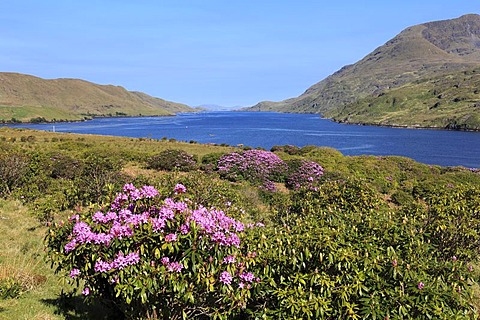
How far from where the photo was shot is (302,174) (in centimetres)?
3384

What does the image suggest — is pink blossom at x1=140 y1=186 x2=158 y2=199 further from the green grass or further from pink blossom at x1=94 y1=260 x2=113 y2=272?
the green grass

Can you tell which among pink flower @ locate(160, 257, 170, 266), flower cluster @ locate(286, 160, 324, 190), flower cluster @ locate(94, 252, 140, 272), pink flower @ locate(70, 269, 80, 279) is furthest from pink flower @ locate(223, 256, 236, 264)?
flower cluster @ locate(286, 160, 324, 190)

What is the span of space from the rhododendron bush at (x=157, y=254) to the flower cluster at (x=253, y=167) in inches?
1033

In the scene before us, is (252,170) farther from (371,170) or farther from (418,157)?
(418,157)

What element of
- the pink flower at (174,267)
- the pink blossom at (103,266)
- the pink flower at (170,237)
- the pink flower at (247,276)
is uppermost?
the pink flower at (170,237)

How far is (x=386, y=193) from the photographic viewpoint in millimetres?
33469

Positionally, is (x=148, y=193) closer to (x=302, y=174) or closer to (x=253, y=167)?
(x=253, y=167)

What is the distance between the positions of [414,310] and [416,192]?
94.6 ft

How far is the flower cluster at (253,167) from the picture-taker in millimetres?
33688

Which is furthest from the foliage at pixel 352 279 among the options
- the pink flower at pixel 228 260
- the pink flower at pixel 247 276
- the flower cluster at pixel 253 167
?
the flower cluster at pixel 253 167

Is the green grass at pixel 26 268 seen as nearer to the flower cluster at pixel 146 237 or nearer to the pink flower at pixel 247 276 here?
the flower cluster at pixel 146 237

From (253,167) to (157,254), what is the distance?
29.2 metres

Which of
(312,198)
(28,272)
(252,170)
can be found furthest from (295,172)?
(28,272)

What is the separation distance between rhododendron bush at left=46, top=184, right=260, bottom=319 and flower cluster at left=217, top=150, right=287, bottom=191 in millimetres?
26237
